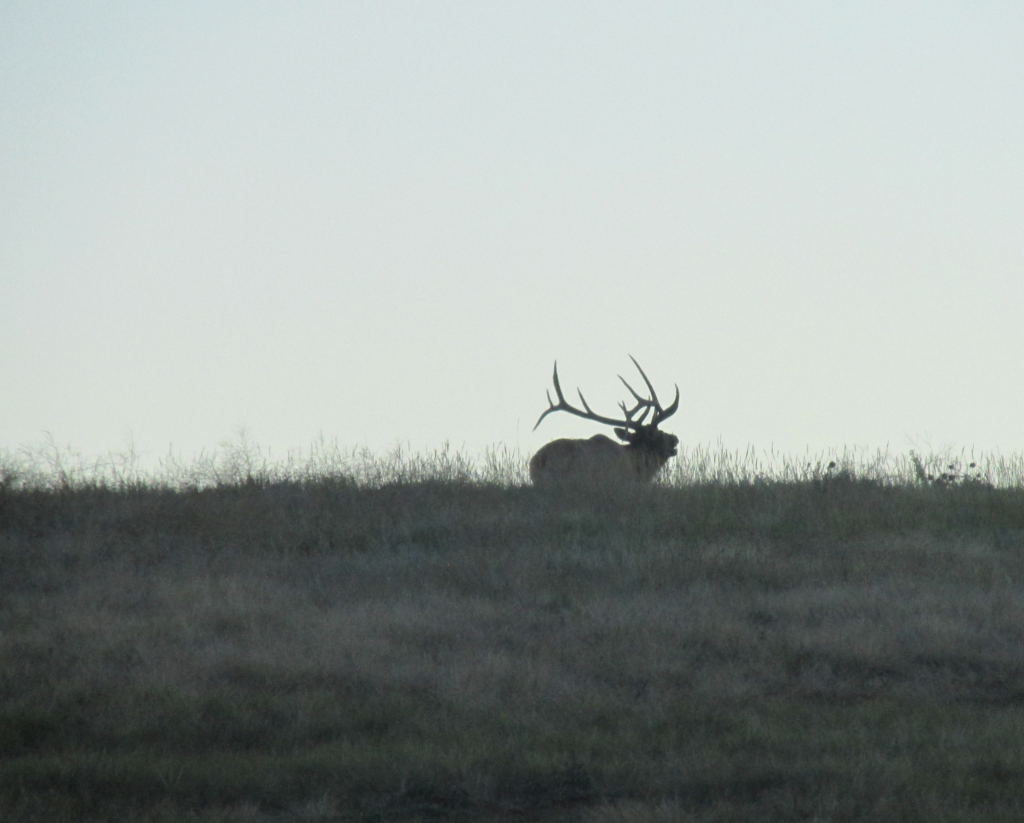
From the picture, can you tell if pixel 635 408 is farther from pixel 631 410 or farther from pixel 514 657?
pixel 514 657

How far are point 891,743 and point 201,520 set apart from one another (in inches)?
259

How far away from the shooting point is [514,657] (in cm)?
589

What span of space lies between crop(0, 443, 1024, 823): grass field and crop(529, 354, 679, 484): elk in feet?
6.07

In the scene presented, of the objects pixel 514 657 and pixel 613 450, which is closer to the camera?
pixel 514 657

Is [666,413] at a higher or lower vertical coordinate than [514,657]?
higher

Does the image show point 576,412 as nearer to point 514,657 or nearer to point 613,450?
point 613,450

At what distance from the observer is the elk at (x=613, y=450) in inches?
499

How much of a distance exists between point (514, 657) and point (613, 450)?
809cm

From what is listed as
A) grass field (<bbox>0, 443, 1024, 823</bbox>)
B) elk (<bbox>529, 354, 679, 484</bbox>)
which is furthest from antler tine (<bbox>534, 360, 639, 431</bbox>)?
grass field (<bbox>0, 443, 1024, 823</bbox>)

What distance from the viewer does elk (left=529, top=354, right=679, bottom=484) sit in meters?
12.7

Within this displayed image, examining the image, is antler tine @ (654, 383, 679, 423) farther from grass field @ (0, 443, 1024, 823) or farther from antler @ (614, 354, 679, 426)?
grass field @ (0, 443, 1024, 823)

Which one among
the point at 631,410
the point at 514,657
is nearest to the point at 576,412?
the point at 631,410

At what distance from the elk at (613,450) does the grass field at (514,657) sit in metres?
1.85

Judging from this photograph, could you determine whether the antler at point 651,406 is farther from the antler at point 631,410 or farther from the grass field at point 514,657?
the grass field at point 514,657
